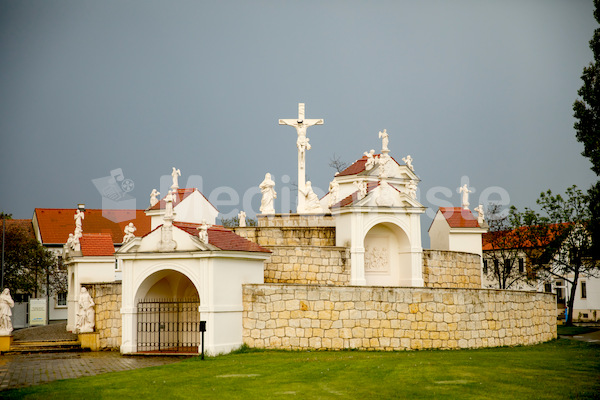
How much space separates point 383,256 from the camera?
31875mm

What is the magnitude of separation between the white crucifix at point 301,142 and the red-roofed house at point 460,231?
8.59 m

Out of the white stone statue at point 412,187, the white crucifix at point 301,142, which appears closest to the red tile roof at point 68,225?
the white stone statue at point 412,187

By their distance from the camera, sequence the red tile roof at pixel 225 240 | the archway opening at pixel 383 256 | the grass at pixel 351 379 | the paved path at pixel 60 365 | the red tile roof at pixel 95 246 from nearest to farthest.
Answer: the grass at pixel 351 379, the paved path at pixel 60 365, the red tile roof at pixel 225 240, the archway opening at pixel 383 256, the red tile roof at pixel 95 246

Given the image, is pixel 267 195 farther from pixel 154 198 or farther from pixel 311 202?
pixel 154 198

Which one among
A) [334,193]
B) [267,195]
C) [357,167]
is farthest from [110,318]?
[357,167]

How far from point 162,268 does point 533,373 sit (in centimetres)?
1297

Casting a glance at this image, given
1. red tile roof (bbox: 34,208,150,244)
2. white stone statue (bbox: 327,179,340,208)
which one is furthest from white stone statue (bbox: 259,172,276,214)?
red tile roof (bbox: 34,208,150,244)

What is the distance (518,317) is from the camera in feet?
97.2

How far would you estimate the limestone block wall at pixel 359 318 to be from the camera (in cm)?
2588

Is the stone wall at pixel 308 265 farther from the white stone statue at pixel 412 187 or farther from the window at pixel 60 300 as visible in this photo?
the window at pixel 60 300

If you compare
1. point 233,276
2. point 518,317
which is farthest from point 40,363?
point 518,317

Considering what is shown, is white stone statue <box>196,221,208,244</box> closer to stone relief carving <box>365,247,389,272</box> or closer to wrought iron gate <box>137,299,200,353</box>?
wrought iron gate <box>137,299,200,353</box>

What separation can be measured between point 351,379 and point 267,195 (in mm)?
18216

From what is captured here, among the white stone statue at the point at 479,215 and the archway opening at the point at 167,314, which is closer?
the archway opening at the point at 167,314
